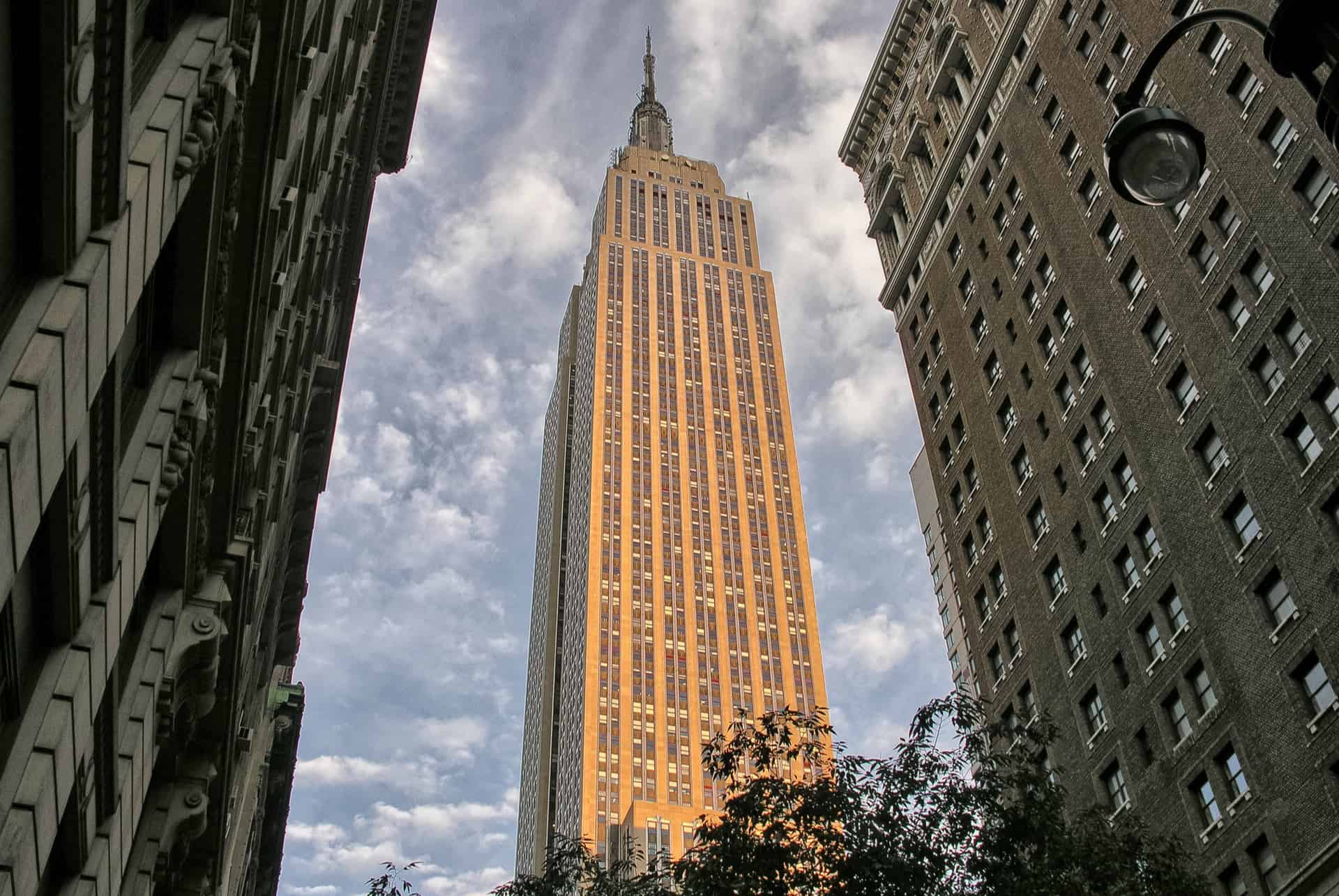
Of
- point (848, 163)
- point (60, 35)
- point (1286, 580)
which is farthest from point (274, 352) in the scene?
point (848, 163)

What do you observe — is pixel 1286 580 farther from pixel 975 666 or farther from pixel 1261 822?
pixel 975 666

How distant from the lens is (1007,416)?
5534cm

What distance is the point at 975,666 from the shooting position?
55.0 metres

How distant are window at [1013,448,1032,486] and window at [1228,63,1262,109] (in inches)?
618

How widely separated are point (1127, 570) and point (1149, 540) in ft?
5.34

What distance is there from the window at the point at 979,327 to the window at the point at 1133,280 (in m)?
10.3

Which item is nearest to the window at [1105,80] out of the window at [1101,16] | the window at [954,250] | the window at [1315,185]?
the window at [1101,16]

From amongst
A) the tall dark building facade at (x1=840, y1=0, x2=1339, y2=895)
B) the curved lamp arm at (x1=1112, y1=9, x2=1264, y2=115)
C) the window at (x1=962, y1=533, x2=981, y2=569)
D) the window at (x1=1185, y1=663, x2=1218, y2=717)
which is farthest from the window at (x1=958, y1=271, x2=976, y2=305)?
the curved lamp arm at (x1=1112, y1=9, x2=1264, y2=115)

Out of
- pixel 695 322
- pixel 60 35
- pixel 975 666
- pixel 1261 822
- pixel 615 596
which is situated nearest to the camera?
pixel 60 35

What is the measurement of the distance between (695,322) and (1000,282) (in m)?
133

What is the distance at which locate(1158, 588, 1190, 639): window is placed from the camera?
40.6m

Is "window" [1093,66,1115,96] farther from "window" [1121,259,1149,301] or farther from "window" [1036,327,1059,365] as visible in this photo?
"window" [1036,327,1059,365]

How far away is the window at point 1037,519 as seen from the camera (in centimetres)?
5028

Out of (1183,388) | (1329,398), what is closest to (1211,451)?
(1183,388)
